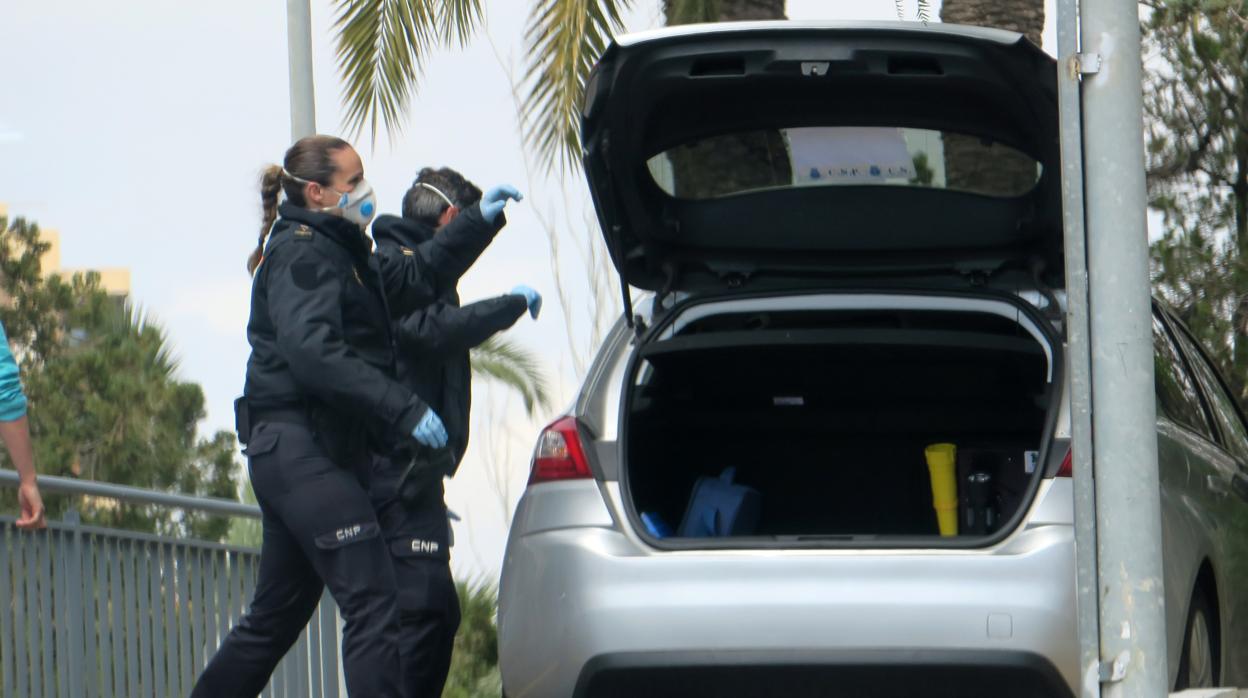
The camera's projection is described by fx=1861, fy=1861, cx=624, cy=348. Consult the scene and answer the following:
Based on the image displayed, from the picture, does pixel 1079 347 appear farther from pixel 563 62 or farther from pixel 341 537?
pixel 563 62

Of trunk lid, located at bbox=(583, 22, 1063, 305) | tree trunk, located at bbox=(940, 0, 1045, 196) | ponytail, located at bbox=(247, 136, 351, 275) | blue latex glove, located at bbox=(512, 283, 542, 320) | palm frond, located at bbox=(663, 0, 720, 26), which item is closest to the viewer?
trunk lid, located at bbox=(583, 22, 1063, 305)

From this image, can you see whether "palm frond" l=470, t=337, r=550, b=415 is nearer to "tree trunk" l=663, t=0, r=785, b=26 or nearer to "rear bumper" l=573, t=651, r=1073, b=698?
"tree trunk" l=663, t=0, r=785, b=26

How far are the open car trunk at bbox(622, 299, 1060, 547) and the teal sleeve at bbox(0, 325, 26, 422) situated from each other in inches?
67.4

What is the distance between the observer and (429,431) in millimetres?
4930

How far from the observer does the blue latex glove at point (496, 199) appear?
221 inches

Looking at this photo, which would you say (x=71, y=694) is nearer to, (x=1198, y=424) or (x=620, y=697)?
(x=620, y=697)

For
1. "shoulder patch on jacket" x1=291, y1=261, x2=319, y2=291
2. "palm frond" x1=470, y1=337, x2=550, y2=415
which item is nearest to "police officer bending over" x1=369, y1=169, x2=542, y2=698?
"shoulder patch on jacket" x1=291, y1=261, x2=319, y2=291

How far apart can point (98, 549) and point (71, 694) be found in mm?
493

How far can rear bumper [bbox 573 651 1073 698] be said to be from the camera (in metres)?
3.96

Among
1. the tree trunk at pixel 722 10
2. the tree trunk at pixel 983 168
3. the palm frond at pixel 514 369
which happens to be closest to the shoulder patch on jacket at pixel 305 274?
the tree trunk at pixel 983 168

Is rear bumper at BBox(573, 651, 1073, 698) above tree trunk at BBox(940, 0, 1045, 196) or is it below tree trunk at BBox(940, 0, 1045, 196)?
below

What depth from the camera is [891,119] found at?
472 cm

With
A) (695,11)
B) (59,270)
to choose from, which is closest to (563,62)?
(695,11)

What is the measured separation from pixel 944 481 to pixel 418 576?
1.53 m
